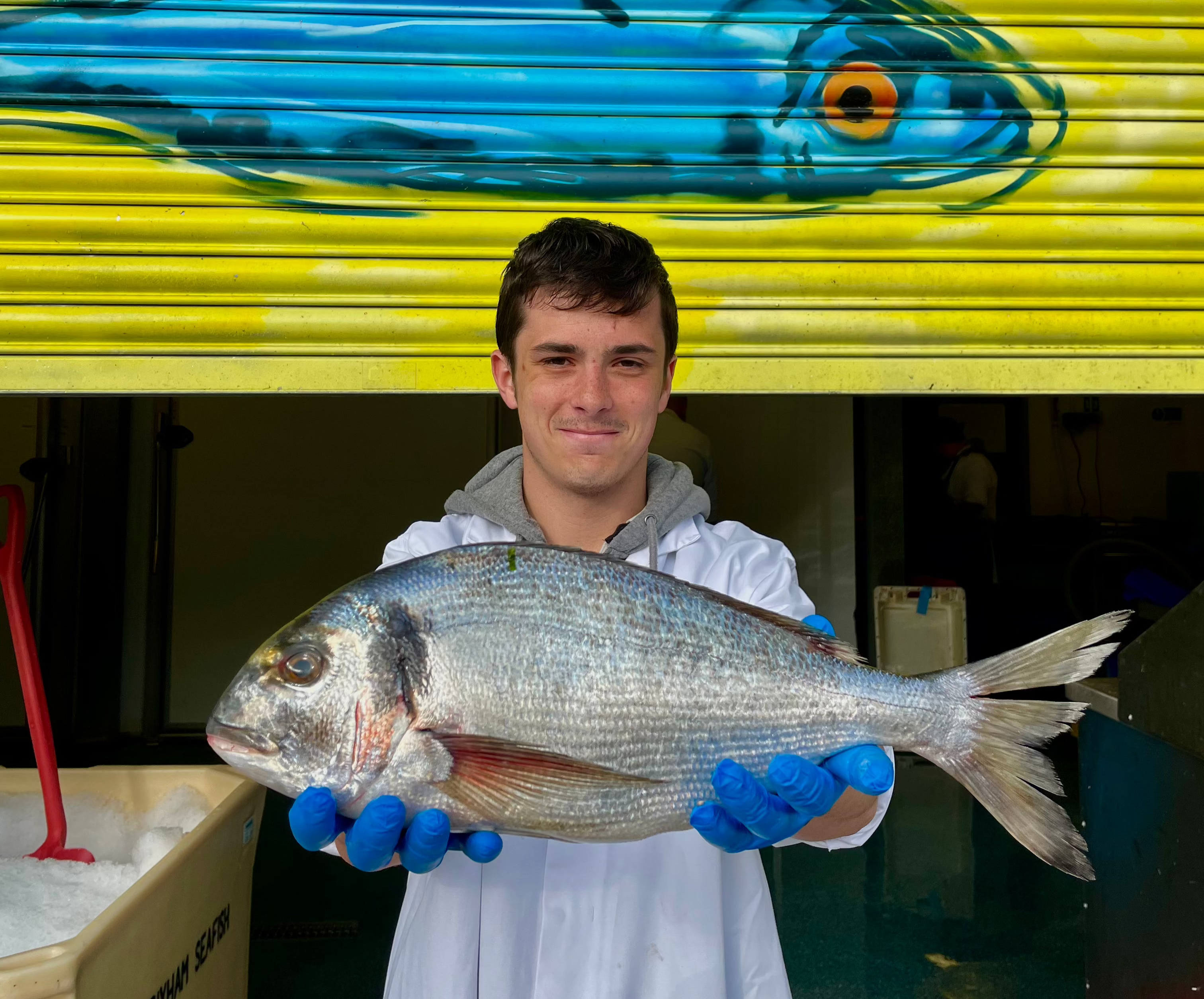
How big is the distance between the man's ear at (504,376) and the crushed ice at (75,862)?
1.32 meters

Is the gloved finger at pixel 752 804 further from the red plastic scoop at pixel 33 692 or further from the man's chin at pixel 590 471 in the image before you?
the red plastic scoop at pixel 33 692

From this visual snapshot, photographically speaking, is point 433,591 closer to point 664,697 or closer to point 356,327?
point 664,697

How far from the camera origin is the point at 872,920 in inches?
129

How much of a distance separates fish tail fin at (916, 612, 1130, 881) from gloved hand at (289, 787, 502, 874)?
740 millimetres

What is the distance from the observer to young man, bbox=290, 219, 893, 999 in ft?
4.98

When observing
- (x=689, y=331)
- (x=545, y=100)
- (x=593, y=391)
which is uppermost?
(x=545, y=100)

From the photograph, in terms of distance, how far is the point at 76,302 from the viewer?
2.38 m

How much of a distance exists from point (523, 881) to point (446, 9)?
229 centimetres

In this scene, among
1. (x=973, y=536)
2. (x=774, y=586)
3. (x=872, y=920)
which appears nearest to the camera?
(x=774, y=586)

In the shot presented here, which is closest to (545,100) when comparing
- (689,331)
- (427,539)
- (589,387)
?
(689,331)

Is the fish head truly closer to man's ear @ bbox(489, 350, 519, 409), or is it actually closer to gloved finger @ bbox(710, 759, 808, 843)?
gloved finger @ bbox(710, 759, 808, 843)

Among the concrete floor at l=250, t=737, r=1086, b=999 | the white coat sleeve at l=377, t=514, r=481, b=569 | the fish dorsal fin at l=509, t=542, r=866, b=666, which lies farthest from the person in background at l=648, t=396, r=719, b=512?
the fish dorsal fin at l=509, t=542, r=866, b=666

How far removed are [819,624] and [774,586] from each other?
0.16m

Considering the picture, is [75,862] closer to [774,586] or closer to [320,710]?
[320,710]
